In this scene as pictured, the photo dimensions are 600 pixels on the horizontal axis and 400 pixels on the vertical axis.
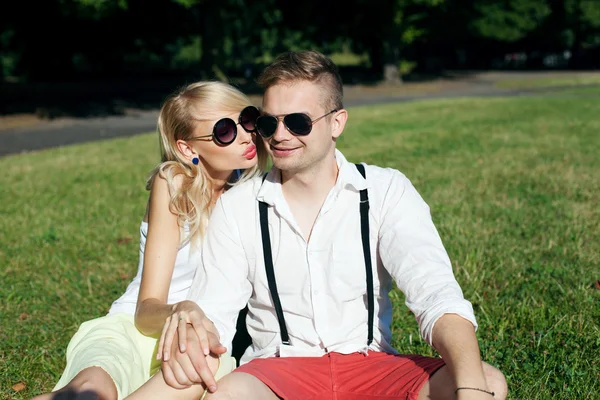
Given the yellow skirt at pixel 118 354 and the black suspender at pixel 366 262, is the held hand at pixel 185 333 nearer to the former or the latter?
the yellow skirt at pixel 118 354

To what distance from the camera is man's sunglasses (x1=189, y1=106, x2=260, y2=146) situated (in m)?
3.46

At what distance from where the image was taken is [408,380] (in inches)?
108

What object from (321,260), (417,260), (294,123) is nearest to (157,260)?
(321,260)

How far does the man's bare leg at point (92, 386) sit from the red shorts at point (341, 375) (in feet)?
1.74

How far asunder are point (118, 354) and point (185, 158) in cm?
114

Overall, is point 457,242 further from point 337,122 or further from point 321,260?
point 321,260

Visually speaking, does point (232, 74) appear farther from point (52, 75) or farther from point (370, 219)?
point (370, 219)

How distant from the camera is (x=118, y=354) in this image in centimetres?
303

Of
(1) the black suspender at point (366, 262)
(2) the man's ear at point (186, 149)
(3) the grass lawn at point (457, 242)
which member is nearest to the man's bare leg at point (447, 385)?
(1) the black suspender at point (366, 262)

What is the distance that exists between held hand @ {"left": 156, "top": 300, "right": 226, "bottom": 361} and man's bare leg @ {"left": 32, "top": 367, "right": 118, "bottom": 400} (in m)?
0.28

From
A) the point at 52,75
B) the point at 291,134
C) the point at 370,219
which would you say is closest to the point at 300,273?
the point at 370,219

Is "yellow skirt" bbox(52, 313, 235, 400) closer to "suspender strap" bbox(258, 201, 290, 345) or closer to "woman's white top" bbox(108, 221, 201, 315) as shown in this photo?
"woman's white top" bbox(108, 221, 201, 315)

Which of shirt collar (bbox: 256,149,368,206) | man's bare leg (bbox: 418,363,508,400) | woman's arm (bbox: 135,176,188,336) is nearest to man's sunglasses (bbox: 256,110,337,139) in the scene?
shirt collar (bbox: 256,149,368,206)

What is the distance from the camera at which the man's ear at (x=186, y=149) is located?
3.67 m
